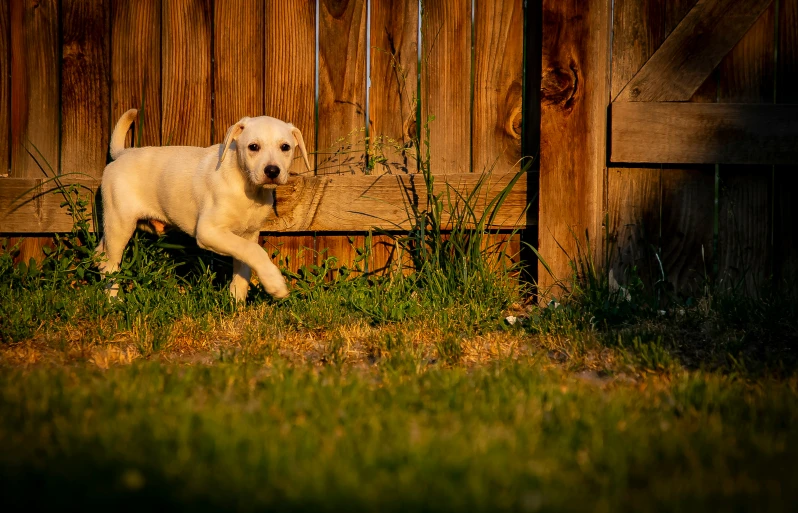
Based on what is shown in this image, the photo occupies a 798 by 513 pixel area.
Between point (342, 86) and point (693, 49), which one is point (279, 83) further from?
point (693, 49)

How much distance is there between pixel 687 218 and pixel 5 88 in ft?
15.5

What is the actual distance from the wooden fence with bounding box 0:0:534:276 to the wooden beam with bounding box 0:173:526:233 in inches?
0.5

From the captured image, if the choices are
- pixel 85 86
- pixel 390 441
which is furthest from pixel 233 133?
pixel 390 441

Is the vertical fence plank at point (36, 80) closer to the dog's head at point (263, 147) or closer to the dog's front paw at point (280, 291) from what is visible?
the dog's head at point (263, 147)

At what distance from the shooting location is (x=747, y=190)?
4660mm

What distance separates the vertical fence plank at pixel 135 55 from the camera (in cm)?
490

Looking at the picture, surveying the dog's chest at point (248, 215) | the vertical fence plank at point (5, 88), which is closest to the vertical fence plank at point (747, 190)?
the dog's chest at point (248, 215)

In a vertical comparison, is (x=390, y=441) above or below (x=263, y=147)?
below

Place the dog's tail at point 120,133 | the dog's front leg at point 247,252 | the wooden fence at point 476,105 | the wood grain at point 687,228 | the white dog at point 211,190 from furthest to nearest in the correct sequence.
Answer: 1. the dog's tail at point 120,133
2. the wood grain at point 687,228
3. the wooden fence at point 476,105
4. the white dog at point 211,190
5. the dog's front leg at point 247,252

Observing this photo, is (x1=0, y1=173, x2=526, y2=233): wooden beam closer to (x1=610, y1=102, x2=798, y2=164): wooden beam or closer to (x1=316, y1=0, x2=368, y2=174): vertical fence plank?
(x1=316, y1=0, x2=368, y2=174): vertical fence plank

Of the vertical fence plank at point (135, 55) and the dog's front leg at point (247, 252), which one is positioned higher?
the vertical fence plank at point (135, 55)

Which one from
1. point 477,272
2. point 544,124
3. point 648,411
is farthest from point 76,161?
point 648,411

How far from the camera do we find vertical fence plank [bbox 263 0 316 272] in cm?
487

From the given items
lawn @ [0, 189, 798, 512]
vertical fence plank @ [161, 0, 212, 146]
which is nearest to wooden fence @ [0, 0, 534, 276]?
vertical fence plank @ [161, 0, 212, 146]
